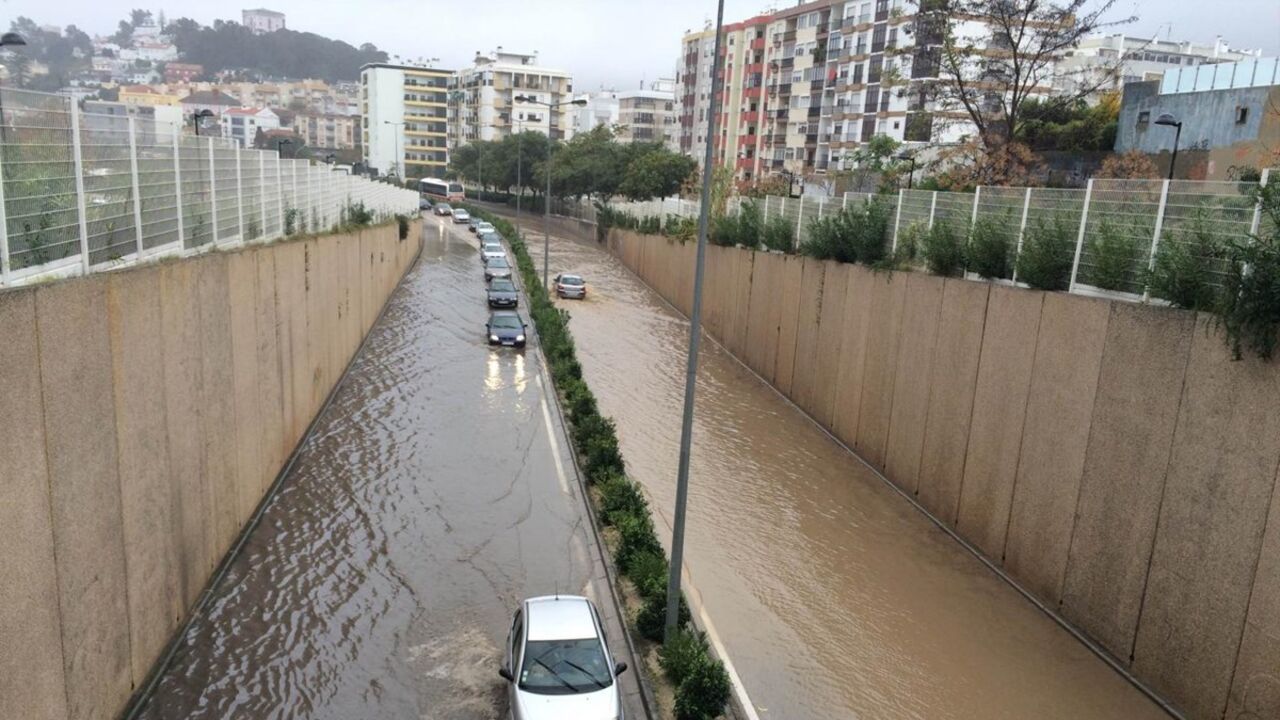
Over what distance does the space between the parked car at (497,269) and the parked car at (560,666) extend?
31.6m

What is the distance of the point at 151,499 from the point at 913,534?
11.9 metres

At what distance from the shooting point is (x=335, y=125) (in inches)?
6801

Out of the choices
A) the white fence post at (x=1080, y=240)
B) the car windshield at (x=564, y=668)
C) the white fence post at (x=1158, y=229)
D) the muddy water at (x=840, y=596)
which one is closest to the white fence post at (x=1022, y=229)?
the white fence post at (x=1080, y=240)

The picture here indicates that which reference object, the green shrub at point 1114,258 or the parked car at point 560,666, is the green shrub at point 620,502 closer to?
the parked car at point 560,666

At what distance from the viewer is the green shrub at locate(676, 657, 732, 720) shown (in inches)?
348

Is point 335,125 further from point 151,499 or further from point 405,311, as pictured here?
point 151,499

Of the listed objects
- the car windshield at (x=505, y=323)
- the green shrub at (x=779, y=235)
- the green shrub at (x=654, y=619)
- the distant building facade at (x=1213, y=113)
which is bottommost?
the green shrub at (x=654, y=619)

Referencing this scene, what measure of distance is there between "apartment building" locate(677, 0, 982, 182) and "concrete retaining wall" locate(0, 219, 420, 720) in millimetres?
39089

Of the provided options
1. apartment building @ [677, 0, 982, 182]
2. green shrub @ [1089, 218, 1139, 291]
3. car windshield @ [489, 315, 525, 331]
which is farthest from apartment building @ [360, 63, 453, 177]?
green shrub @ [1089, 218, 1139, 291]

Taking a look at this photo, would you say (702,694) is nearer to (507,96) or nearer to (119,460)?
(119,460)

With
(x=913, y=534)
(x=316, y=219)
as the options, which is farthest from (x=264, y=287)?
(x=913, y=534)

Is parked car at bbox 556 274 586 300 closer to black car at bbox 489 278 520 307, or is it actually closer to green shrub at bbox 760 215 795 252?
black car at bbox 489 278 520 307

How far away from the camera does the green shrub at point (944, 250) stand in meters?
16.0

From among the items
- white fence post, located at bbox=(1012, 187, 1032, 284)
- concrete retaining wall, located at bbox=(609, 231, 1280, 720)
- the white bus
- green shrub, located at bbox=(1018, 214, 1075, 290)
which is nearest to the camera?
concrete retaining wall, located at bbox=(609, 231, 1280, 720)
